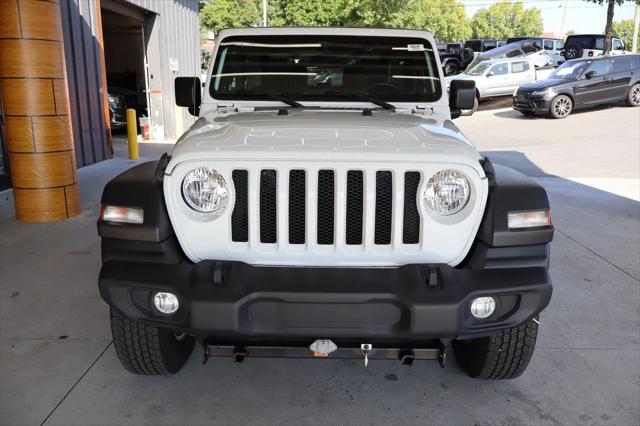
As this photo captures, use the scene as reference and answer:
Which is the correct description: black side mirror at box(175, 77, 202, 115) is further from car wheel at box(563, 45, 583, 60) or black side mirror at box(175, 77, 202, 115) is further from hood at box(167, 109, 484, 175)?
car wheel at box(563, 45, 583, 60)

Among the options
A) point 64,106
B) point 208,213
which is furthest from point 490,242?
point 64,106

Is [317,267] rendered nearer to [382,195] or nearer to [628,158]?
[382,195]

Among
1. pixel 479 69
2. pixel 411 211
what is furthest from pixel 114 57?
pixel 411 211

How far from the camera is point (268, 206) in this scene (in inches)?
97.0

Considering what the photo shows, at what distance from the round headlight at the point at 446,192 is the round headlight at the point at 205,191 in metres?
0.88

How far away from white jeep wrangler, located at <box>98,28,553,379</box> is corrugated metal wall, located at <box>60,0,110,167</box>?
7.58m

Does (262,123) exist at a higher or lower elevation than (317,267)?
higher

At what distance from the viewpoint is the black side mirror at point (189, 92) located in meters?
3.94

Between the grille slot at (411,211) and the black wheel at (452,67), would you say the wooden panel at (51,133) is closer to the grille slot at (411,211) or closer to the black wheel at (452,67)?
the grille slot at (411,211)

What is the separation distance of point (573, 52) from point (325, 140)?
26.6m

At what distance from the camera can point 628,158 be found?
1093cm

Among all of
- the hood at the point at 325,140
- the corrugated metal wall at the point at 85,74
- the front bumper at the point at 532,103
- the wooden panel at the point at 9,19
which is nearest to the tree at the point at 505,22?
the front bumper at the point at 532,103

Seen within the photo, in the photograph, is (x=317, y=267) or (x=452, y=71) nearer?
(x=317, y=267)

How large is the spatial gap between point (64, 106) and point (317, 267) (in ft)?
15.8
